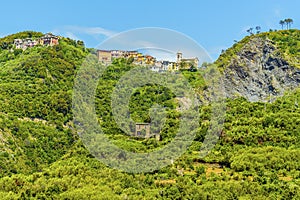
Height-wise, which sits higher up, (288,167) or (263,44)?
(263,44)

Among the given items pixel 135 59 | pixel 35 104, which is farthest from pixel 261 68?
pixel 35 104

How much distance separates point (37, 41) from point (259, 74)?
121 feet

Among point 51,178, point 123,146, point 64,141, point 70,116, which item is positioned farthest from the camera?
point 70,116

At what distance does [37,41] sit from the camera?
80.9 meters

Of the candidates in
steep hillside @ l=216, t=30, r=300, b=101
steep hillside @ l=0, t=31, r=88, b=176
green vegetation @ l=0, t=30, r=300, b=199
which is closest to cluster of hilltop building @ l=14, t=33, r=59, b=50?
steep hillside @ l=0, t=31, r=88, b=176

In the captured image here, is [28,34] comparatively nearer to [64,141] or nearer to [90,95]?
[90,95]

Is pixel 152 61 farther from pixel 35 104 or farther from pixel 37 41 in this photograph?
pixel 35 104

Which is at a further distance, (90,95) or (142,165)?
(90,95)

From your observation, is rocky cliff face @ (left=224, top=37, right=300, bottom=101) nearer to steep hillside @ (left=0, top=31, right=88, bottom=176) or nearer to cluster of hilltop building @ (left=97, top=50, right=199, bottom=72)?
cluster of hilltop building @ (left=97, top=50, right=199, bottom=72)

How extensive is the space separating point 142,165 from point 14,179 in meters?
8.76

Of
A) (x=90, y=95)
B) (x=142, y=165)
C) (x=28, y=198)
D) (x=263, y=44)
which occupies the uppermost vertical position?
(x=263, y=44)

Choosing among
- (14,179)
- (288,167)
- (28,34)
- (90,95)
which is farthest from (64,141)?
(28,34)

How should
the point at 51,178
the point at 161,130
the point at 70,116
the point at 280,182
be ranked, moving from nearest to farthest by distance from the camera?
the point at 280,182
the point at 51,178
the point at 161,130
the point at 70,116

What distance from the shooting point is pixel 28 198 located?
99.0 ft
